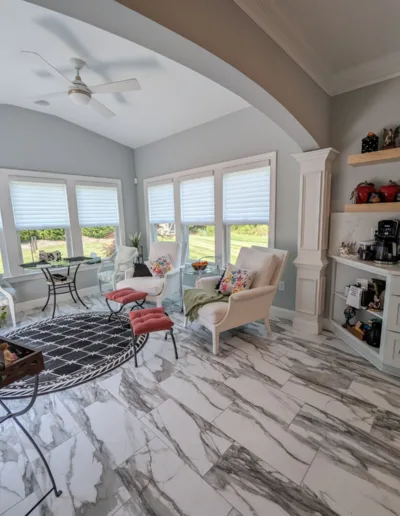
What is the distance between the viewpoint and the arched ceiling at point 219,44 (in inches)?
41.0

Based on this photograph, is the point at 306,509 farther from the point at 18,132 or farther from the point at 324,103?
the point at 18,132

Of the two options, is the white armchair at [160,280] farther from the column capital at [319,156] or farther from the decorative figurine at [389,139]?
the decorative figurine at [389,139]

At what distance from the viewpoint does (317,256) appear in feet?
9.30

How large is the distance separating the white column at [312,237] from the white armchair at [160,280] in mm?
1760

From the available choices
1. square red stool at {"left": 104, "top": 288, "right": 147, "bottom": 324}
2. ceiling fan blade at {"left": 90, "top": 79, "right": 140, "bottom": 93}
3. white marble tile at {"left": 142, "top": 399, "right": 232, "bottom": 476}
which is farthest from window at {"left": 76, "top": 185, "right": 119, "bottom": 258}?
white marble tile at {"left": 142, "top": 399, "right": 232, "bottom": 476}

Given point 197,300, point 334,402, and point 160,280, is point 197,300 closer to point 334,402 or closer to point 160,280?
point 160,280

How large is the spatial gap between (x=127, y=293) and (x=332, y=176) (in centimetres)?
278

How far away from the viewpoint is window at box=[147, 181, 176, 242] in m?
4.61

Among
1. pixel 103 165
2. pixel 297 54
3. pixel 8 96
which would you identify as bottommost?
pixel 103 165

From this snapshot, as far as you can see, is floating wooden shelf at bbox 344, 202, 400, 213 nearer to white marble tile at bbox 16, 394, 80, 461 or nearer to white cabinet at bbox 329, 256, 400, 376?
white cabinet at bbox 329, 256, 400, 376

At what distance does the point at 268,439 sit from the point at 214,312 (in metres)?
1.15

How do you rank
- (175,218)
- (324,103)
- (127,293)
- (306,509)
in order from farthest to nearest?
1. (175,218)
2. (127,293)
3. (324,103)
4. (306,509)

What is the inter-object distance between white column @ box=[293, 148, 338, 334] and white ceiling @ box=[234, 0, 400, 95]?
0.73m

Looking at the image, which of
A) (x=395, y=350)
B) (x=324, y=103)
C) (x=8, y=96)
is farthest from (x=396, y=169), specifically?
(x=8, y=96)
